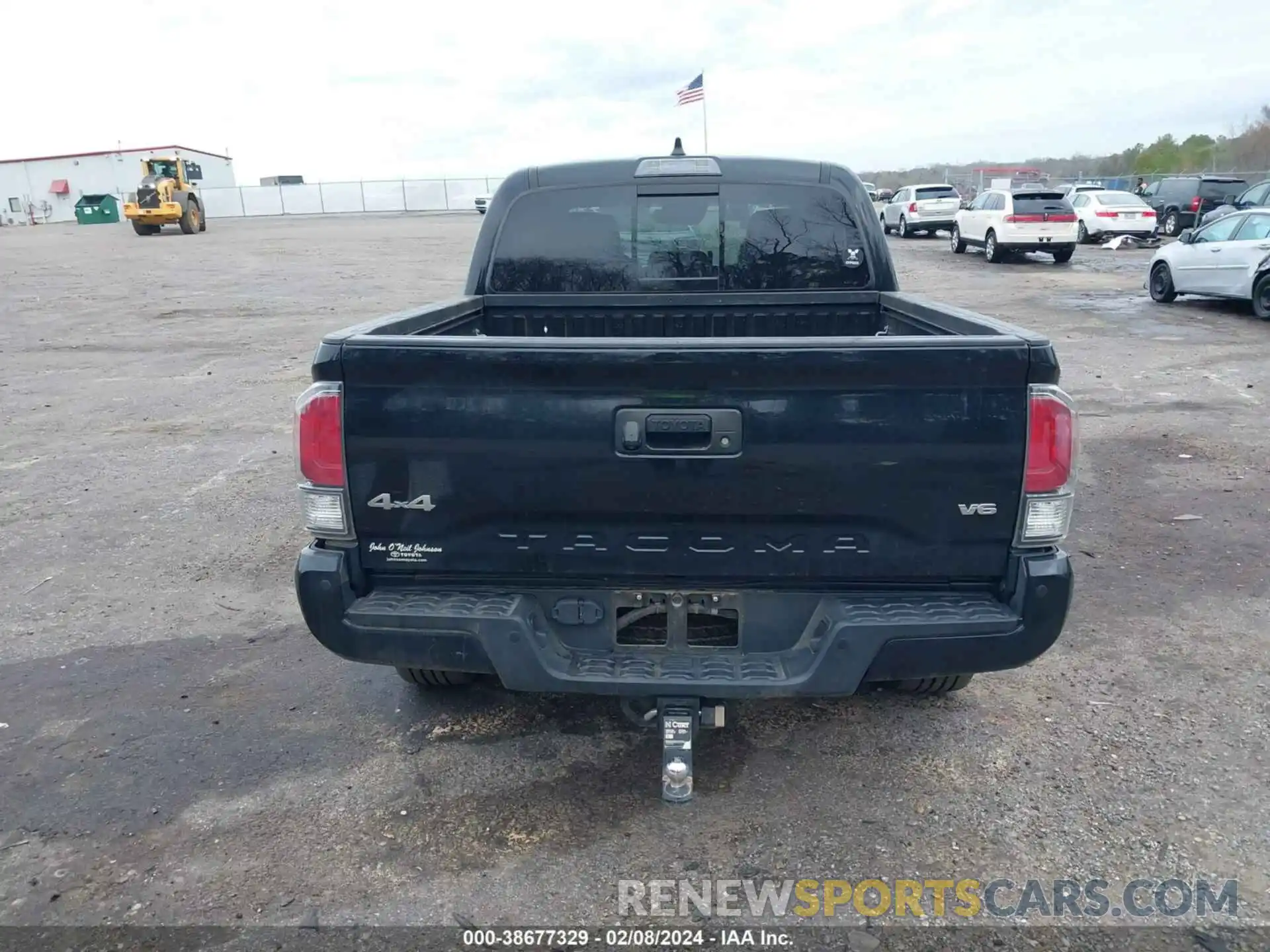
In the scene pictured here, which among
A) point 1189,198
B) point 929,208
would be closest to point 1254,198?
point 1189,198

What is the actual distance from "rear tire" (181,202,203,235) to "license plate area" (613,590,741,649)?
42.2 metres

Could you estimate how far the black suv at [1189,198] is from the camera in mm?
28766

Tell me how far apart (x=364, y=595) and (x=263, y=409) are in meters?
7.01

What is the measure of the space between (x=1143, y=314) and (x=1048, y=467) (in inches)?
559

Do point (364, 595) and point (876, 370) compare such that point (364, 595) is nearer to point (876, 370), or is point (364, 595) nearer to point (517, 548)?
point (517, 548)

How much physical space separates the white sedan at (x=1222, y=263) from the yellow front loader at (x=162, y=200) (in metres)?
36.3

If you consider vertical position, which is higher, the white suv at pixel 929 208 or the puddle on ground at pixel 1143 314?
the white suv at pixel 929 208

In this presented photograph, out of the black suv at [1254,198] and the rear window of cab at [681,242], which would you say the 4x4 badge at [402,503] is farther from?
the black suv at [1254,198]

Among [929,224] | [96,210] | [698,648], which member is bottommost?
[698,648]

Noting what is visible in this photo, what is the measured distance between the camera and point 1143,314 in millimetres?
14984

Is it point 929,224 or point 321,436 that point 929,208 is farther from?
point 321,436

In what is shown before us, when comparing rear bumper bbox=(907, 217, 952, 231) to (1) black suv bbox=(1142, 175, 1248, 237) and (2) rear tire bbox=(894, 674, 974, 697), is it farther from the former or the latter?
(2) rear tire bbox=(894, 674, 974, 697)

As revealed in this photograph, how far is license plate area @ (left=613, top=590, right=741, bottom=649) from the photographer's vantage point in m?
3.01

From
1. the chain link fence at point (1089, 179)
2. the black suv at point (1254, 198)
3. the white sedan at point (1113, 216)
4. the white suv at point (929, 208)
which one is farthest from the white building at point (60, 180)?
the black suv at point (1254, 198)
